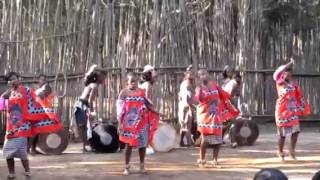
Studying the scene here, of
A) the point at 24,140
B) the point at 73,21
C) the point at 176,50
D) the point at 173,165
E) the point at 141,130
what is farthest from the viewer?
the point at 176,50

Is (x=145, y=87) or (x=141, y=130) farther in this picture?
(x=145, y=87)

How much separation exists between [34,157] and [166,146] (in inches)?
94.7

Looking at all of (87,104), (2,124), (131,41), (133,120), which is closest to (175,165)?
(133,120)

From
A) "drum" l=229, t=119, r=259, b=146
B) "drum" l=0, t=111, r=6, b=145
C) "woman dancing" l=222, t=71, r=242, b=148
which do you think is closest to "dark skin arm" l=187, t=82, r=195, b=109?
"woman dancing" l=222, t=71, r=242, b=148

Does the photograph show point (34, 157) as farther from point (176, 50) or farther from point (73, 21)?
point (176, 50)

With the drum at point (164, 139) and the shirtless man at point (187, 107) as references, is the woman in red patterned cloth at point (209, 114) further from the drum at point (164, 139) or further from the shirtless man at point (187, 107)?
the shirtless man at point (187, 107)

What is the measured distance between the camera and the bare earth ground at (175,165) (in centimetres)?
892

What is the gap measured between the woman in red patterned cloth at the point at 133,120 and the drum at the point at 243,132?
366 cm

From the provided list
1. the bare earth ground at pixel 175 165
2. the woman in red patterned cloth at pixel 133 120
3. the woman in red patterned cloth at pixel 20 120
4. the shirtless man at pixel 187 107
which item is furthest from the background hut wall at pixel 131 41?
the woman in red patterned cloth at pixel 20 120

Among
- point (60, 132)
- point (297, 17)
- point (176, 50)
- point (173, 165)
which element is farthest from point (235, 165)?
point (297, 17)

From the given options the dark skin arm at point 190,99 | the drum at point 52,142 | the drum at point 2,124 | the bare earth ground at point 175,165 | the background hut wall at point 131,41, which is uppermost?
the background hut wall at point 131,41

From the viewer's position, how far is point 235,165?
32.7 feet

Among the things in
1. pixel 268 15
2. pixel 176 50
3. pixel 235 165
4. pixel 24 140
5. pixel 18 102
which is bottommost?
pixel 235 165

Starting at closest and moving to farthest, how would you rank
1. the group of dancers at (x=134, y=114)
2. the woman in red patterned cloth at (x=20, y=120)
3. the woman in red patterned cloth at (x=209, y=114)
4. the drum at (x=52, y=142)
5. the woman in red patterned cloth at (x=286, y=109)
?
the woman in red patterned cloth at (x=20, y=120) < the group of dancers at (x=134, y=114) < the woman in red patterned cloth at (x=209, y=114) < the woman in red patterned cloth at (x=286, y=109) < the drum at (x=52, y=142)
